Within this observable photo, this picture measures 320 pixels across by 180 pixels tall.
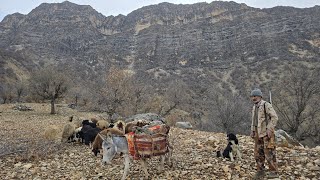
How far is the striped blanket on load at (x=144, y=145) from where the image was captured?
8.05 m

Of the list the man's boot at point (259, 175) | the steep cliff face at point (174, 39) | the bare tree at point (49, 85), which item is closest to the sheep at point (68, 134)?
the man's boot at point (259, 175)

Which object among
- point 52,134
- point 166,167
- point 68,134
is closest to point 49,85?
point 52,134

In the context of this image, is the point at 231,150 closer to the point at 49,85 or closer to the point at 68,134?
the point at 68,134

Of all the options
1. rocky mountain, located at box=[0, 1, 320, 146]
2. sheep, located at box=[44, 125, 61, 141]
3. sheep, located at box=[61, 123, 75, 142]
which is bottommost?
sheep, located at box=[44, 125, 61, 141]

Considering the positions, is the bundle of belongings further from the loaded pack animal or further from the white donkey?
the white donkey

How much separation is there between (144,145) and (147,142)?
0.11 m

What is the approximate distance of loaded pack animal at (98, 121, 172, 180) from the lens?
8.04m

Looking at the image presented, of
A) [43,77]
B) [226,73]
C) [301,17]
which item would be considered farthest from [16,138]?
[301,17]

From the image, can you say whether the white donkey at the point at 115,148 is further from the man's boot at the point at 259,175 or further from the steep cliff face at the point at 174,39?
the steep cliff face at the point at 174,39

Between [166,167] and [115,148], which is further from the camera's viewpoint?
[166,167]

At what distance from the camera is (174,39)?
124312mm

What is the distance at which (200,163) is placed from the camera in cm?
969

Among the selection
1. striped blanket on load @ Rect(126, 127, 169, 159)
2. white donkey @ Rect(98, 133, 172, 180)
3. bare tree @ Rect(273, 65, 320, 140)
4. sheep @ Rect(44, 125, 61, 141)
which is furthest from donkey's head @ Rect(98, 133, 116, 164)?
bare tree @ Rect(273, 65, 320, 140)

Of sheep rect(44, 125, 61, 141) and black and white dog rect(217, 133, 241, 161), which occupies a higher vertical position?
black and white dog rect(217, 133, 241, 161)
